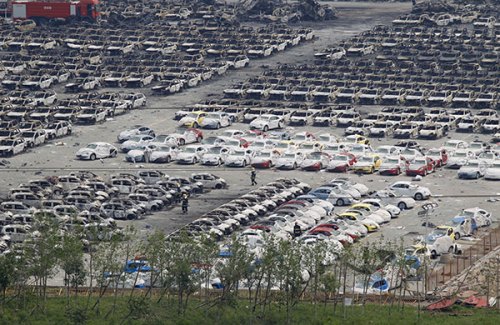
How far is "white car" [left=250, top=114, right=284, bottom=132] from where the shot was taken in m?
163

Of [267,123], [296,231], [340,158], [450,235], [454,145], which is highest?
[450,235]

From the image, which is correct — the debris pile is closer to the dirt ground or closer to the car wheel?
the car wheel

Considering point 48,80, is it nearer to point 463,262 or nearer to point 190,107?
point 190,107

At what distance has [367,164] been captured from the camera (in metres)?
147

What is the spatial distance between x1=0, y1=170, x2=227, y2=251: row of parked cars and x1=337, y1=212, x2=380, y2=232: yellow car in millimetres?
12037

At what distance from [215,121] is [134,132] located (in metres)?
8.19

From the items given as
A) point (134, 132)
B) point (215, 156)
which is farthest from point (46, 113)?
point (215, 156)

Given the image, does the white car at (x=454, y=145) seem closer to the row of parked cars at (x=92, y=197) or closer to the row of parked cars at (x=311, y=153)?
the row of parked cars at (x=311, y=153)

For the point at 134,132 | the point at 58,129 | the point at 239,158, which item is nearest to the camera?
the point at 239,158

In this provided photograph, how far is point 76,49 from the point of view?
646 feet

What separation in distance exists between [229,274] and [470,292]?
13.8 metres

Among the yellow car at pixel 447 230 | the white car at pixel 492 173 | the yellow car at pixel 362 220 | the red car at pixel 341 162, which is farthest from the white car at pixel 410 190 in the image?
the yellow car at pixel 447 230

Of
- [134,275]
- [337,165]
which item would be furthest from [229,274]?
[337,165]

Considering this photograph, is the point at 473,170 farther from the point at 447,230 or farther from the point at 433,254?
the point at 433,254
